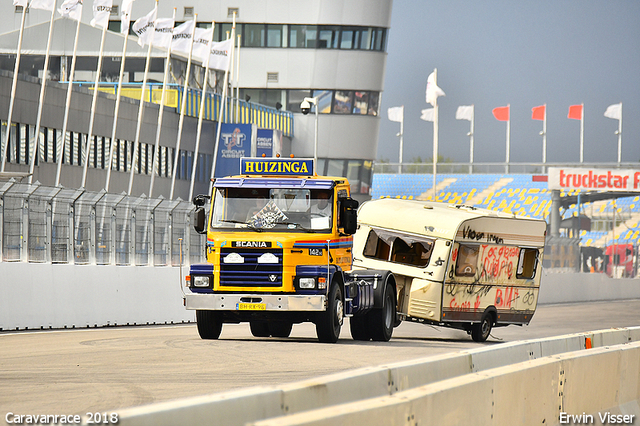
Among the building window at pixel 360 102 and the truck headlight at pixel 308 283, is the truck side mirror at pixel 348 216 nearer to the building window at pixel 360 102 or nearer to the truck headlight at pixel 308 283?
the truck headlight at pixel 308 283

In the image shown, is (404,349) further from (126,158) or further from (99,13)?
(126,158)

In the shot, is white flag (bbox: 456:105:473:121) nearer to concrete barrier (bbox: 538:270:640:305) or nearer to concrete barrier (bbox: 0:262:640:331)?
concrete barrier (bbox: 538:270:640:305)

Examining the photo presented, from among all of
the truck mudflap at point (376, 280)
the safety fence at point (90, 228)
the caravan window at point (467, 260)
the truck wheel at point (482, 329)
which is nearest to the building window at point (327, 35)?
the safety fence at point (90, 228)

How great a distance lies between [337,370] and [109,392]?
137 inches

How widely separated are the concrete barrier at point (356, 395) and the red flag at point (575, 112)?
286ft

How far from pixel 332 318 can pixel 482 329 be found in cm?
516

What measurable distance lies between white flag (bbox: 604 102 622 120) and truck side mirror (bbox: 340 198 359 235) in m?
77.7

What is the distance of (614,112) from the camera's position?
300 ft

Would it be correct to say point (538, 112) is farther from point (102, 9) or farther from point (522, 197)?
point (102, 9)

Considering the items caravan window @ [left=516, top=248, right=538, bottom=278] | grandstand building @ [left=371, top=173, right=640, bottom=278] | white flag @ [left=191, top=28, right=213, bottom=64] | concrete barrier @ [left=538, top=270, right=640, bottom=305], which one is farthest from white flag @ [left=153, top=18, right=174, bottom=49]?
grandstand building @ [left=371, top=173, right=640, bottom=278]

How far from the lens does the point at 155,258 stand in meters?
24.5

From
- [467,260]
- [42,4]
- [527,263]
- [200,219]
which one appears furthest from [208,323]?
[42,4]

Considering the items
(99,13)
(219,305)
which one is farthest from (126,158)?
(219,305)

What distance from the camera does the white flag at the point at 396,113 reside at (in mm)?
86000
